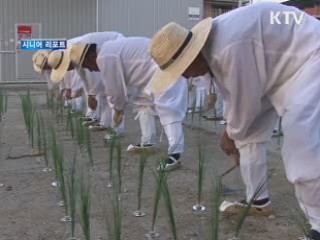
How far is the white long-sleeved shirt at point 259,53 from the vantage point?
251 cm

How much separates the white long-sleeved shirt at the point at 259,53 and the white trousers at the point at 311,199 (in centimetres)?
40

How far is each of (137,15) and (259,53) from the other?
14.1 m

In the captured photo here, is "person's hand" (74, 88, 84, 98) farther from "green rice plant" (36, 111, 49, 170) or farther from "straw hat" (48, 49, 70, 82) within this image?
"green rice plant" (36, 111, 49, 170)

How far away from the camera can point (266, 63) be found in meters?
2.58

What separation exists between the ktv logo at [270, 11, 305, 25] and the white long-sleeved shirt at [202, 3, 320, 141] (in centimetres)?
1

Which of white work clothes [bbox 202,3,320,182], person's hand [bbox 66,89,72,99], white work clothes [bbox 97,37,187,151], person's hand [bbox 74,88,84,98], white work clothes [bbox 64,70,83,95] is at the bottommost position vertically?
person's hand [bbox 66,89,72,99]

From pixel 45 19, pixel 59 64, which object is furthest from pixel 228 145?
pixel 45 19

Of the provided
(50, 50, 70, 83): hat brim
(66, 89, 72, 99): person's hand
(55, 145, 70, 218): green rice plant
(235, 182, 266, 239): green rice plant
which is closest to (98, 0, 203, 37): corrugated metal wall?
(66, 89, 72, 99): person's hand

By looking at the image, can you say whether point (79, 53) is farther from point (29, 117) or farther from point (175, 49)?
point (175, 49)

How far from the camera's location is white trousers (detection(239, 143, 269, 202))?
303 centimetres

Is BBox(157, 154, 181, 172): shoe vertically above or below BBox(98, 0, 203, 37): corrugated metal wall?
below

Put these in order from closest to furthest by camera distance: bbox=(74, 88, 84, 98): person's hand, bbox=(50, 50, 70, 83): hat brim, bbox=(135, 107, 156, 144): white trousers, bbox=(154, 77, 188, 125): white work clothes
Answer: bbox=(154, 77, 188, 125): white work clothes, bbox=(135, 107, 156, 144): white trousers, bbox=(50, 50, 70, 83): hat brim, bbox=(74, 88, 84, 98): person's hand

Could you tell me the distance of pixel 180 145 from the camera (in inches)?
180

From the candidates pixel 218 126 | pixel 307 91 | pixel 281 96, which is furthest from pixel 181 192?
pixel 218 126
